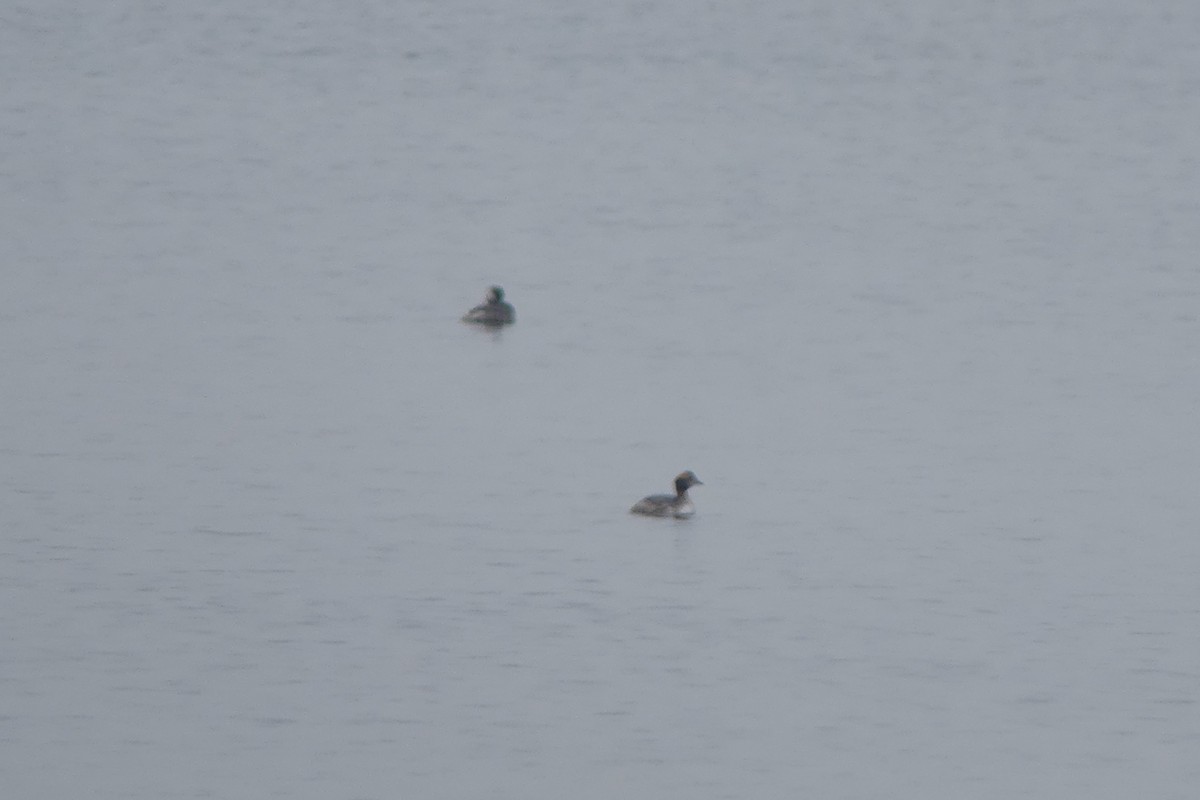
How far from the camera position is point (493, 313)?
60.1ft

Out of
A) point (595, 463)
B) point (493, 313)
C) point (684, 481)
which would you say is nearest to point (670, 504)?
point (684, 481)

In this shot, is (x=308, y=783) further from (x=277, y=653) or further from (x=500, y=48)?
(x=500, y=48)

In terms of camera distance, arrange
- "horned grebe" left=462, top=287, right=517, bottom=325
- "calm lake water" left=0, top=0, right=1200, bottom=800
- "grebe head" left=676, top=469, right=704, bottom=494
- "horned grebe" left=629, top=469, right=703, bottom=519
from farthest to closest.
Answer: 1. "horned grebe" left=462, top=287, right=517, bottom=325
2. "grebe head" left=676, top=469, right=704, bottom=494
3. "horned grebe" left=629, top=469, right=703, bottom=519
4. "calm lake water" left=0, top=0, right=1200, bottom=800

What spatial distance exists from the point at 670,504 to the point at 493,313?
5.30 meters

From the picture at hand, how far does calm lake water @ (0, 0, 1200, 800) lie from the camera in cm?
1039

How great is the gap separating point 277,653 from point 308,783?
1.56 metres

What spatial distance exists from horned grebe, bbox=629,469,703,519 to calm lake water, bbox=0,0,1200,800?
8 cm

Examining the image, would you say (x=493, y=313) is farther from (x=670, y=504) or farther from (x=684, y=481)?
(x=670, y=504)

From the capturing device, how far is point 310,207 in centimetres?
2439

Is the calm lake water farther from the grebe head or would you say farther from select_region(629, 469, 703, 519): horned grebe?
the grebe head

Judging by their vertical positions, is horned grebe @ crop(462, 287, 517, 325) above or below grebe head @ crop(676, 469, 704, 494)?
above

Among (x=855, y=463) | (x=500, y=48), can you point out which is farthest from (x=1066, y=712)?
(x=500, y=48)

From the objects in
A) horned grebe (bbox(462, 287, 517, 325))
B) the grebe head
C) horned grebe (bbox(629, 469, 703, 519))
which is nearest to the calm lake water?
horned grebe (bbox(629, 469, 703, 519))

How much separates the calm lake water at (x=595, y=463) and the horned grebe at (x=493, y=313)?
0.36 meters
